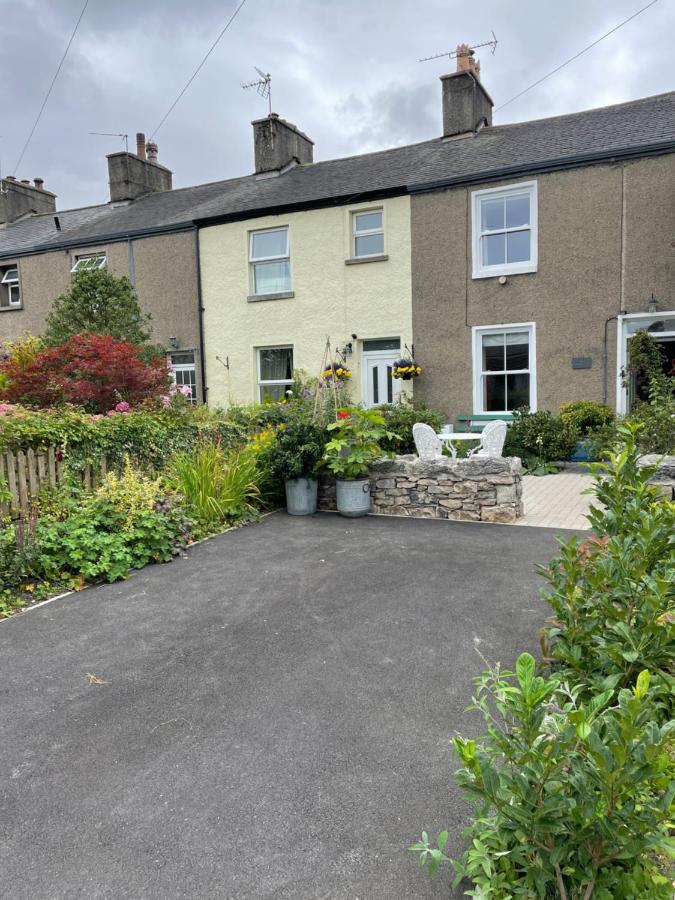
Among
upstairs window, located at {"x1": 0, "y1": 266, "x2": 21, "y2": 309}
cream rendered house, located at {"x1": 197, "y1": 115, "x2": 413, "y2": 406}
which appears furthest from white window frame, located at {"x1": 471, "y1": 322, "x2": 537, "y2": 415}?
upstairs window, located at {"x1": 0, "y1": 266, "x2": 21, "y2": 309}

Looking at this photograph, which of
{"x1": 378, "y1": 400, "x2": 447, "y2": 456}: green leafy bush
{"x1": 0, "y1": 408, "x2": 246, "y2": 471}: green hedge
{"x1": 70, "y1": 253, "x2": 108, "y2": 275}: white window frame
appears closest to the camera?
{"x1": 0, "y1": 408, "x2": 246, "y2": 471}: green hedge

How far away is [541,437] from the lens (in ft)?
37.4

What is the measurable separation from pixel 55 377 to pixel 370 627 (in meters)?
5.95

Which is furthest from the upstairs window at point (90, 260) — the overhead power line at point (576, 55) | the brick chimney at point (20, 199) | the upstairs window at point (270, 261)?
the overhead power line at point (576, 55)

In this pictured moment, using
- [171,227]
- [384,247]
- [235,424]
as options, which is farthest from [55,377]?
[171,227]

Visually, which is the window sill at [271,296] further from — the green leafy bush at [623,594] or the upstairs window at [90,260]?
the green leafy bush at [623,594]

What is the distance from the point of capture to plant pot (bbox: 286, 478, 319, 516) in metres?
7.91

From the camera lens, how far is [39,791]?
8.15 feet

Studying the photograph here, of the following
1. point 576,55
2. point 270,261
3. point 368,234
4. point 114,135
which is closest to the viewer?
point 576,55

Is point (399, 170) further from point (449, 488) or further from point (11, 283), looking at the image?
point (11, 283)

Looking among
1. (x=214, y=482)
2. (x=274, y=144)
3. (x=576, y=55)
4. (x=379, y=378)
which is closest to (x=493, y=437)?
(x=214, y=482)

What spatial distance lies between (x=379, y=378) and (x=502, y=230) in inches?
161

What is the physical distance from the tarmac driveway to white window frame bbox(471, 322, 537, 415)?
25.3 ft

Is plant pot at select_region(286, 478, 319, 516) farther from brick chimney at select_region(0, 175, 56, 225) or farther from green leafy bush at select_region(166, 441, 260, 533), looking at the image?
brick chimney at select_region(0, 175, 56, 225)
